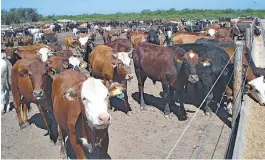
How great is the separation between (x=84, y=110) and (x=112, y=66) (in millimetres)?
4224

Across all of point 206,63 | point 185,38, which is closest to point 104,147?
point 206,63

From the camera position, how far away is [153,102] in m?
9.52

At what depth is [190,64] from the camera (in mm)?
7434

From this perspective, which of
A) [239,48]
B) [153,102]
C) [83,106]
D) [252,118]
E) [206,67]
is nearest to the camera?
[83,106]

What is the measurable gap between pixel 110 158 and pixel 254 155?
2.50 metres

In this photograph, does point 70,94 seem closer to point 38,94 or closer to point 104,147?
point 104,147

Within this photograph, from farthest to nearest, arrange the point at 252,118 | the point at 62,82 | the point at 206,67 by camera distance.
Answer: the point at 206,67
the point at 252,118
the point at 62,82

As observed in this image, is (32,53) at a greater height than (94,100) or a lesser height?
lesser

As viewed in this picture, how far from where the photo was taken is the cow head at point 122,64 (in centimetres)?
769

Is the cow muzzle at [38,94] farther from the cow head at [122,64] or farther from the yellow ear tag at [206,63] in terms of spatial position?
the yellow ear tag at [206,63]

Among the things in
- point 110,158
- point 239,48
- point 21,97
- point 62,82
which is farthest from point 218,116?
point 21,97

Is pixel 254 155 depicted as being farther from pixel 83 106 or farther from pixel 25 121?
pixel 25 121

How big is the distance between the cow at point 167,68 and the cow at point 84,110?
2956 millimetres

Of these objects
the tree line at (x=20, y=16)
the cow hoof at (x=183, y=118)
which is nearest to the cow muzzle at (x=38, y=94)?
the cow hoof at (x=183, y=118)
